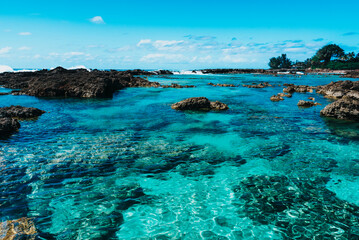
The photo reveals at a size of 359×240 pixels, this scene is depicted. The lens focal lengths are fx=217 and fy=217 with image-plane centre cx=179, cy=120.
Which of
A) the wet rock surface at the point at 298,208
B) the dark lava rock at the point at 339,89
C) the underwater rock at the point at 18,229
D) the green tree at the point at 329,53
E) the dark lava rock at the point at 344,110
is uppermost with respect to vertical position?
the green tree at the point at 329,53

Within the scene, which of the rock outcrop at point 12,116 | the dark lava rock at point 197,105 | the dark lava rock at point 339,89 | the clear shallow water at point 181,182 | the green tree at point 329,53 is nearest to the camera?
the clear shallow water at point 181,182

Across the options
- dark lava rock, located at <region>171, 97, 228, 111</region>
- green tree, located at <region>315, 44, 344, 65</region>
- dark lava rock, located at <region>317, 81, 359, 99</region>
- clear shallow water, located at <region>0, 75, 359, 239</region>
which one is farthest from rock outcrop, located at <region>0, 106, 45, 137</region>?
green tree, located at <region>315, 44, 344, 65</region>

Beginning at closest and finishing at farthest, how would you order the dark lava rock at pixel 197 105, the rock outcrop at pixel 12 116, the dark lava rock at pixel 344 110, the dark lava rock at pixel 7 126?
1. the dark lava rock at pixel 7 126
2. the rock outcrop at pixel 12 116
3. the dark lava rock at pixel 344 110
4. the dark lava rock at pixel 197 105

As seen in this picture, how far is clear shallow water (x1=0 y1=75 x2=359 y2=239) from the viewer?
6246mm

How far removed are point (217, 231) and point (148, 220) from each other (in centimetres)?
205

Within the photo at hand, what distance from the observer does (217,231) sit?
6.15 meters

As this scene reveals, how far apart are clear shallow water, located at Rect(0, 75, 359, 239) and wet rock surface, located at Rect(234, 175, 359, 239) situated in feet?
0.11

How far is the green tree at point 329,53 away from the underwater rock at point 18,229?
19493 cm

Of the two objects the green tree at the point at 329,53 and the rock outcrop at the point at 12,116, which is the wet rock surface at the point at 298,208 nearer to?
the rock outcrop at the point at 12,116

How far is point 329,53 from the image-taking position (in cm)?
15712

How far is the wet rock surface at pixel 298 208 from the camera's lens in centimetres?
607

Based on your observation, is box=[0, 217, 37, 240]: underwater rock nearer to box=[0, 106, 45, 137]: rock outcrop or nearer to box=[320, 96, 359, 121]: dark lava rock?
box=[0, 106, 45, 137]: rock outcrop

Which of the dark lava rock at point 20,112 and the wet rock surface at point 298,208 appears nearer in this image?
the wet rock surface at point 298,208

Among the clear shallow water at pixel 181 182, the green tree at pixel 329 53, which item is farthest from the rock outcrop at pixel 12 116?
the green tree at pixel 329 53
